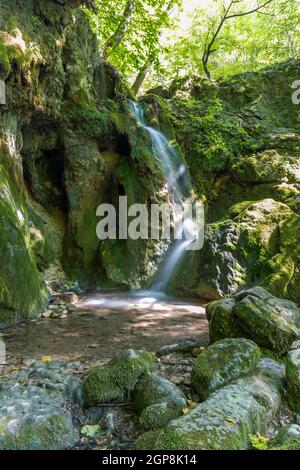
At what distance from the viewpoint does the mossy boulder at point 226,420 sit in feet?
7.18

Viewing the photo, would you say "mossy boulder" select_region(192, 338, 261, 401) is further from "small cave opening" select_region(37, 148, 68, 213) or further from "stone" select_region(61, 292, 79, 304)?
"small cave opening" select_region(37, 148, 68, 213)

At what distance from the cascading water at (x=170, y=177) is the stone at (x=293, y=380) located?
4.71 metres

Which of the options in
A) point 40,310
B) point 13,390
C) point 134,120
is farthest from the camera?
point 134,120

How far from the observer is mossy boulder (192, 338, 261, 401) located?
3.07m

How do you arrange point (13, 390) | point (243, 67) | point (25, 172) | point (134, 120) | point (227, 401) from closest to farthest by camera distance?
1. point (227, 401)
2. point (13, 390)
3. point (25, 172)
4. point (134, 120)
5. point (243, 67)

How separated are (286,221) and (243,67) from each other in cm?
1345

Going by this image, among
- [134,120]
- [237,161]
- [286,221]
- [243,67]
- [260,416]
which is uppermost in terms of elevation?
[243,67]

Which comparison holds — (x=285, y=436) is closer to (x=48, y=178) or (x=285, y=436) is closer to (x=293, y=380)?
(x=293, y=380)

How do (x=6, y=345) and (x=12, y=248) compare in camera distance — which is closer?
(x=6, y=345)

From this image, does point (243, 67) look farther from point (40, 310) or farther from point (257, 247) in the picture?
point (40, 310)

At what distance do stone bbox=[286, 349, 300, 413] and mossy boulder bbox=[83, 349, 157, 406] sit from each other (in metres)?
1.32

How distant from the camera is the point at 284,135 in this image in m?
11.0

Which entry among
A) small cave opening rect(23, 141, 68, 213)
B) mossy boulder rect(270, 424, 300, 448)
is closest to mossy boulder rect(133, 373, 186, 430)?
mossy boulder rect(270, 424, 300, 448)
